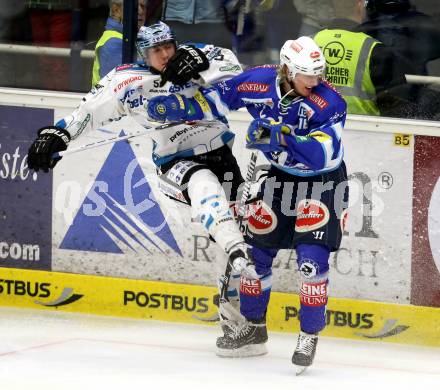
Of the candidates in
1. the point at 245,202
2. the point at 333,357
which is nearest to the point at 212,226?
the point at 245,202

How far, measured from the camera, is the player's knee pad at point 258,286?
6102mm

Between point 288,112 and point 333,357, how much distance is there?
128cm

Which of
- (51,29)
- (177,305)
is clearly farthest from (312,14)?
(177,305)

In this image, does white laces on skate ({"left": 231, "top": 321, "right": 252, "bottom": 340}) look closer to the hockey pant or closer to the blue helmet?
the hockey pant

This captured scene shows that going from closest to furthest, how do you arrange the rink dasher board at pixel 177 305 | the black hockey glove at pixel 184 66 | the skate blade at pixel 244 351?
the black hockey glove at pixel 184 66 < the skate blade at pixel 244 351 < the rink dasher board at pixel 177 305

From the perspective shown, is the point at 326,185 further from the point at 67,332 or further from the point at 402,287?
the point at 67,332

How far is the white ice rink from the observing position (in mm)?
5629

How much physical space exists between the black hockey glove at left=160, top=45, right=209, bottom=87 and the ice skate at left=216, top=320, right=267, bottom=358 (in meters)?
1.26

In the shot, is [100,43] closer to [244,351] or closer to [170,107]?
[170,107]

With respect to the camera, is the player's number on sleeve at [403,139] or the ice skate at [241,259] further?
the player's number on sleeve at [403,139]

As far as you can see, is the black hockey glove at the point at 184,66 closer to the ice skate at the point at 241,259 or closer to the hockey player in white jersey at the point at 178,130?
the hockey player in white jersey at the point at 178,130

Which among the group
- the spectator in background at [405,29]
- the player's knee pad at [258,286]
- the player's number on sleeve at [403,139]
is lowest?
the player's knee pad at [258,286]

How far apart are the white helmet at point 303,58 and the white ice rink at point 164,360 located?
1363 mm

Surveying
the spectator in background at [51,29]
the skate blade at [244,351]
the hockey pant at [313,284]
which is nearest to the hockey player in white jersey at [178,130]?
the hockey pant at [313,284]
